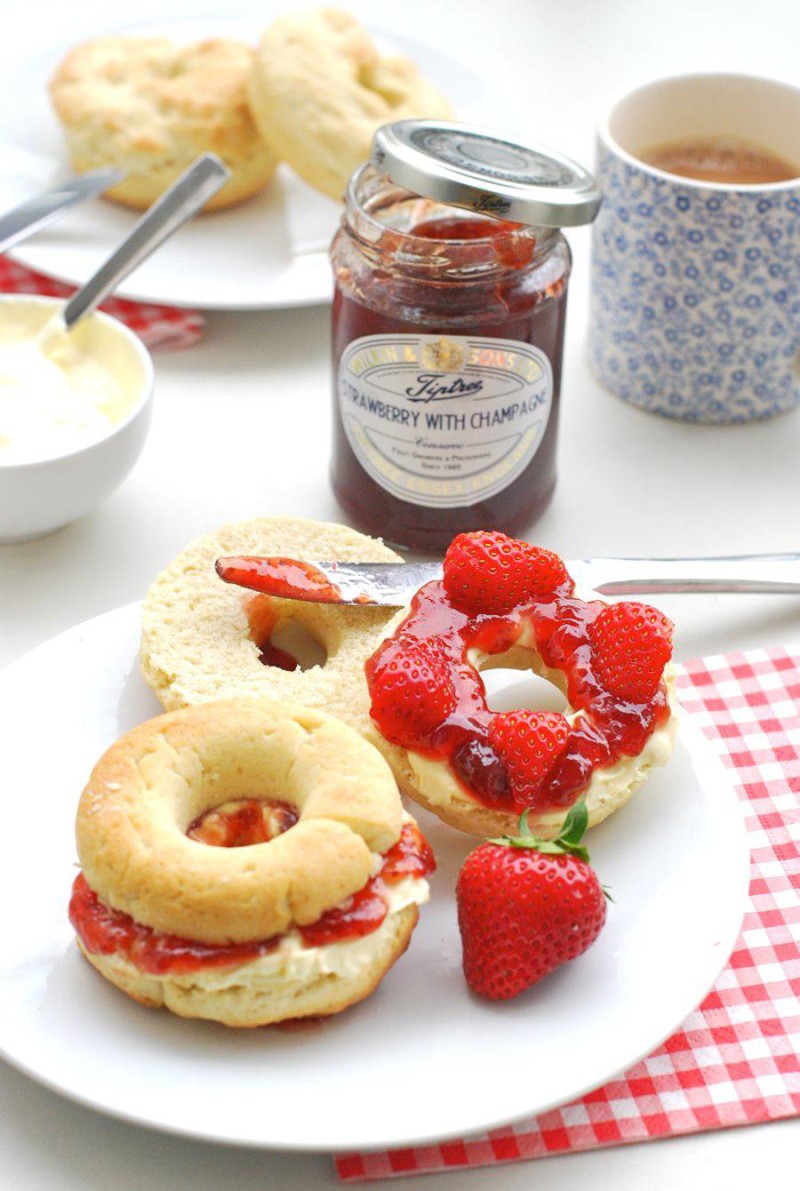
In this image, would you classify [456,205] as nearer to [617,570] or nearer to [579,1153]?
[617,570]

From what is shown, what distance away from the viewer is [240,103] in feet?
7.63

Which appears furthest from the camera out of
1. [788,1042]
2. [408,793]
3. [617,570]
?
[617,570]

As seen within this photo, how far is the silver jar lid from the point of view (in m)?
1.55

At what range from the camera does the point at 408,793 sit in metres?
1.44

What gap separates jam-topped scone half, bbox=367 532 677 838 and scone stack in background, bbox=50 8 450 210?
98 centimetres

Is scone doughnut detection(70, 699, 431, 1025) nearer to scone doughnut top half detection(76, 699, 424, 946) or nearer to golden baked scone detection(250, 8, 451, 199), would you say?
scone doughnut top half detection(76, 699, 424, 946)

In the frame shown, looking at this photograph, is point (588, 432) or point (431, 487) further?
point (588, 432)

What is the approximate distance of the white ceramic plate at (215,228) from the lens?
7.20 ft

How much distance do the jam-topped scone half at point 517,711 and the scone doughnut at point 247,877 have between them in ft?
→ 0.33

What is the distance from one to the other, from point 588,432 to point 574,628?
733 millimetres

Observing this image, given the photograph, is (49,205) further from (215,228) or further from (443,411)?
(443,411)

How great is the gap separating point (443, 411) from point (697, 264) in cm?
47

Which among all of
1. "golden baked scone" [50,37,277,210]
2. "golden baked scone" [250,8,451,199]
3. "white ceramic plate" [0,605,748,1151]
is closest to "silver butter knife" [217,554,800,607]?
"white ceramic plate" [0,605,748,1151]

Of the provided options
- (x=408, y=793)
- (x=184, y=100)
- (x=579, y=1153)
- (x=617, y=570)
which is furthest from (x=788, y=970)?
(x=184, y=100)
